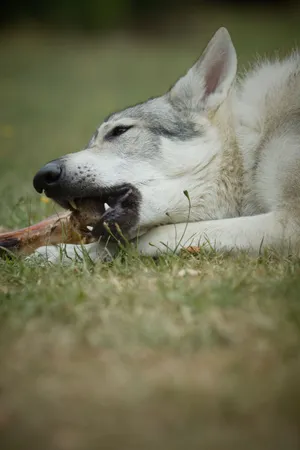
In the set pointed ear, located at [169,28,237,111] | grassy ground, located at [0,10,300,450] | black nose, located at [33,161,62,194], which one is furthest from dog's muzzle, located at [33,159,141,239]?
pointed ear, located at [169,28,237,111]

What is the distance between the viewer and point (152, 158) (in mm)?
3582

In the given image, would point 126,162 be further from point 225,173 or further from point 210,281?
point 210,281

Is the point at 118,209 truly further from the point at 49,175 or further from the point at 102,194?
the point at 49,175

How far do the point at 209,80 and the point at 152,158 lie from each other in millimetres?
687

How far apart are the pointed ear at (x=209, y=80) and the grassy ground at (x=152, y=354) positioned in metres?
1.09

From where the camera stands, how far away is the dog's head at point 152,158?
3461 mm

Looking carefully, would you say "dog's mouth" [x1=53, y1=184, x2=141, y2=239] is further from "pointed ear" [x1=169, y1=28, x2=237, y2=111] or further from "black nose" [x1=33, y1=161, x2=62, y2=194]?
"pointed ear" [x1=169, y1=28, x2=237, y2=111]

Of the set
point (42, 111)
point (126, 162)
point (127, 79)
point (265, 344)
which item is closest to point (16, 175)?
point (126, 162)

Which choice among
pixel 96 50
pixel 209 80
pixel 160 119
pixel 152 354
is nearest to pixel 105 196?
pixel 160 119

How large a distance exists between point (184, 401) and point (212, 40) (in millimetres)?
2562

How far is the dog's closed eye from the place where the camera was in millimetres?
3756

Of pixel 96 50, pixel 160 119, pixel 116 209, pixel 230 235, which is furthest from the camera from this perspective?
pixel 96 50

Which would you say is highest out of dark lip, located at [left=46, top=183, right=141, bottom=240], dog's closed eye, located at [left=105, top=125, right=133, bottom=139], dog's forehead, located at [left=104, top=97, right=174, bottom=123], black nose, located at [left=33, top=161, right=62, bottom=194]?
dog's forehead, located at [left=104, top=97, right=174, bottom=123]

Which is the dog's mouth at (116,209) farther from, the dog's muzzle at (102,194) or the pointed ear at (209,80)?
the pointed ear at (209,80)
